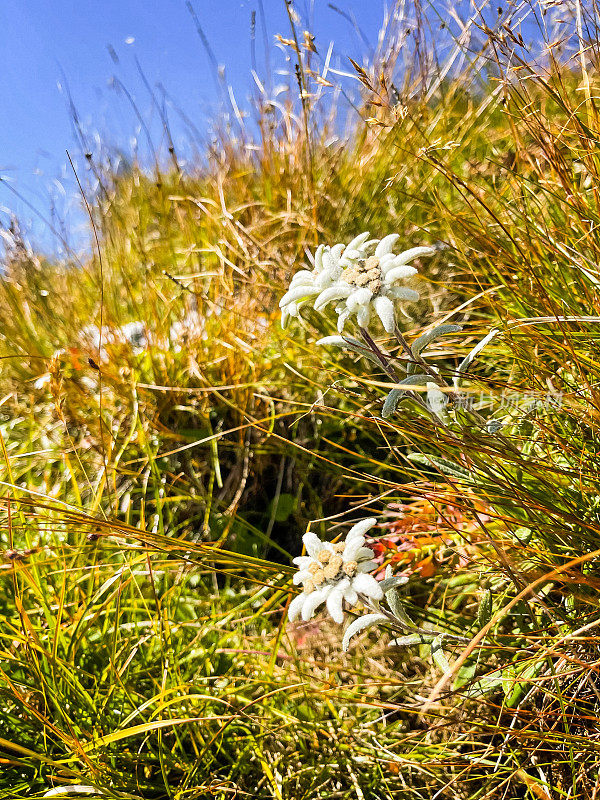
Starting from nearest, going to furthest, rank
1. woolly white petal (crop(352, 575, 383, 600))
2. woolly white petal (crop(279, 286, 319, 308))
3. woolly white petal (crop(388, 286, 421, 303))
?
1. woolly white petal (crop(352, 575, 383, 600))
2. woolly white petal (crop(388, 286, 421, 303))
3. woolly white petal (crop(279, 286, 319, 308))

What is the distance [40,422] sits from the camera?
2.51 meters

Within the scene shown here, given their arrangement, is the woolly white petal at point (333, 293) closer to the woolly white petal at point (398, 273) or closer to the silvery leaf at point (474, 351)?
the woolly white petal at point (398, 273)

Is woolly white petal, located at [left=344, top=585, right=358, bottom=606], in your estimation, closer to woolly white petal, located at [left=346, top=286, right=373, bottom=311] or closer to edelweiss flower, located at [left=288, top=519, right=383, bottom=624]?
edelweiss flower, located at [left=288, top=519, right=383, bottom=624]

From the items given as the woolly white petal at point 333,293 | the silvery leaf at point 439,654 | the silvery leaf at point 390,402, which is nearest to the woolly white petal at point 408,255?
the woolly white petal at point 333,293

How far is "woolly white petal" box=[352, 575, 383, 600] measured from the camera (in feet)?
3.15

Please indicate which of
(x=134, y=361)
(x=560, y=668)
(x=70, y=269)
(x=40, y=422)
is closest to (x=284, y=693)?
(x=560, y=668)

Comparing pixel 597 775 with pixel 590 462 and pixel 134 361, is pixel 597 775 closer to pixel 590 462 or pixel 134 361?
pixel 590 462

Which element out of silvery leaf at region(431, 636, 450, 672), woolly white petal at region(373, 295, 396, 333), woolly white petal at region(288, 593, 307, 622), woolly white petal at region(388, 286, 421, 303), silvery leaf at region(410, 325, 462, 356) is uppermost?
woolly white petal at region(388, 286, 421, 303)

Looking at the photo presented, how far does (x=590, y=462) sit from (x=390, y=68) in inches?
101

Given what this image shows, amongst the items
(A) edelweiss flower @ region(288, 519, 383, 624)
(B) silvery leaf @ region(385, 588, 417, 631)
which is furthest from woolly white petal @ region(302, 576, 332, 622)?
(B) silvery leaf @ region(385, 588, 417, 631)

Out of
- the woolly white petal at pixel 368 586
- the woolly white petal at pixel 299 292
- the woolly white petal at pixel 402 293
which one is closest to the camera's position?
the woolly white petal at pixel 368 586

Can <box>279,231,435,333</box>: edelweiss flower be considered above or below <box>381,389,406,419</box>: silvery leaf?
above

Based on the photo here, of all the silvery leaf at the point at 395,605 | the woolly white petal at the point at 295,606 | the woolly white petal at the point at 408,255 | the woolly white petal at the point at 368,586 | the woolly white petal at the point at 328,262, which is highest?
the woolly white petal at the point at 328,262

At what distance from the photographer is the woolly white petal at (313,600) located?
1.02m
